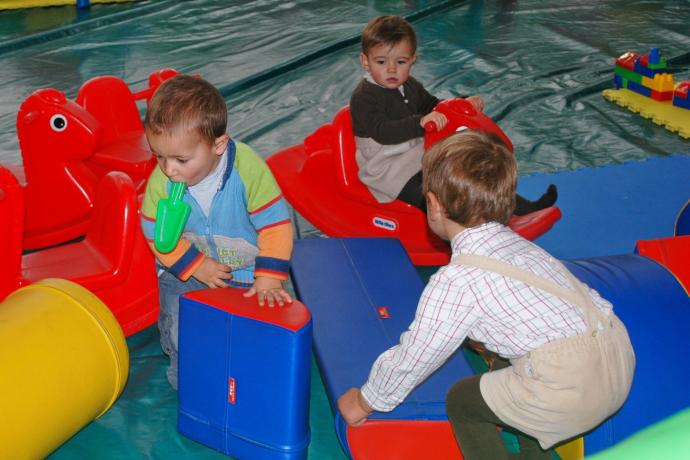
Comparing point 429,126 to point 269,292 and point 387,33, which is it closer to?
point 387,33

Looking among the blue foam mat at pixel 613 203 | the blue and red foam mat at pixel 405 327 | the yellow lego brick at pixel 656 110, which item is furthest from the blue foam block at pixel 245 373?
the yellow lego brick at pixel 656 110

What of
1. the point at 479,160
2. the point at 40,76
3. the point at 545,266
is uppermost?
the point at 479,160

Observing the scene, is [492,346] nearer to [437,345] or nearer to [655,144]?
[437,345]

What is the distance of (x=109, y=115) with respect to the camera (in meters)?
2.61

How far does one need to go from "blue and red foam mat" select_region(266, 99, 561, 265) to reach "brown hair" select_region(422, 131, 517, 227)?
3.16ft

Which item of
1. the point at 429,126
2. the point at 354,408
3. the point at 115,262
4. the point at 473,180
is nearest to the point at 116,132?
the point at 115,262

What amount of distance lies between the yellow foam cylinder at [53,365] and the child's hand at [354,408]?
481 mm

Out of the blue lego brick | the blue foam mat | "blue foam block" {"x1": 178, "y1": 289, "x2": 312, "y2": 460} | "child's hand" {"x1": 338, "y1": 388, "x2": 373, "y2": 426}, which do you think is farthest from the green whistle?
the blue lego brick

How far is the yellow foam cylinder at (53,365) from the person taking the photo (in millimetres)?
1535

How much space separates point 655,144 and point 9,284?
238cm

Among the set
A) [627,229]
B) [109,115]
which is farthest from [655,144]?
[109,115]

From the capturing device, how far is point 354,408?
160 centimetres

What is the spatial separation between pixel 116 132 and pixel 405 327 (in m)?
1.21

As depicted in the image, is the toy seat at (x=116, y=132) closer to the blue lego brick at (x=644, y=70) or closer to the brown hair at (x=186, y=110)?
the brown hair at (x=186, y=110)
